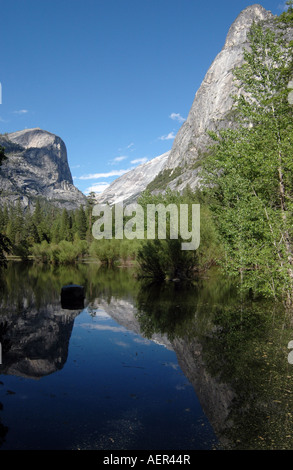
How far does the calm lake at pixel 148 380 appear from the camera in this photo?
6406 millimetres

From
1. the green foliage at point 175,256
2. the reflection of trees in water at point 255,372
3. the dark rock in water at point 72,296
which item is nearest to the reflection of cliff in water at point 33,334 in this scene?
the dark rock in water at point 72,296

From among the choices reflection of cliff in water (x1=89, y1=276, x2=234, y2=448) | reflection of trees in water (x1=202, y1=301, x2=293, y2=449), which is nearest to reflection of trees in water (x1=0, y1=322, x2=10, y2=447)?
reflection of cliff in water (x1=89, y1=276, x2=234, y2=448)

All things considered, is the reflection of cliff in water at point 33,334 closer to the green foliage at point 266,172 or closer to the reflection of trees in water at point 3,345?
the reflection of trees in water at point 3,345

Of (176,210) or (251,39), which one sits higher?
(251,39)

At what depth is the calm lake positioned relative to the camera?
641cm

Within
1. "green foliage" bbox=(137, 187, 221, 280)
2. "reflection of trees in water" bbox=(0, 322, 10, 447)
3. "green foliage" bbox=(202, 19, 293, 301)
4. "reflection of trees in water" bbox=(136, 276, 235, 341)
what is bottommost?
"reflection of trees in water" bbox=(136, 276, 235, 341)

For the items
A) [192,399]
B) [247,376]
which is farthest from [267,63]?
[192,399]

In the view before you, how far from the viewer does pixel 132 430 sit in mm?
6664

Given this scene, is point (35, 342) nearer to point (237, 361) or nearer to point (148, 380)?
point (148, 380)

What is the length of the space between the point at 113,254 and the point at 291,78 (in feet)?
146

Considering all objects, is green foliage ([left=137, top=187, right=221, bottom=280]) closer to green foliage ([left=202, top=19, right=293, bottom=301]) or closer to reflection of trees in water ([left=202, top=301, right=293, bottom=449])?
green foliage ([left=202, top=19, right=293, bottom=301])

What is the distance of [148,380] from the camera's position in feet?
31.7

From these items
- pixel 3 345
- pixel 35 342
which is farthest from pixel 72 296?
pixel 3 345
